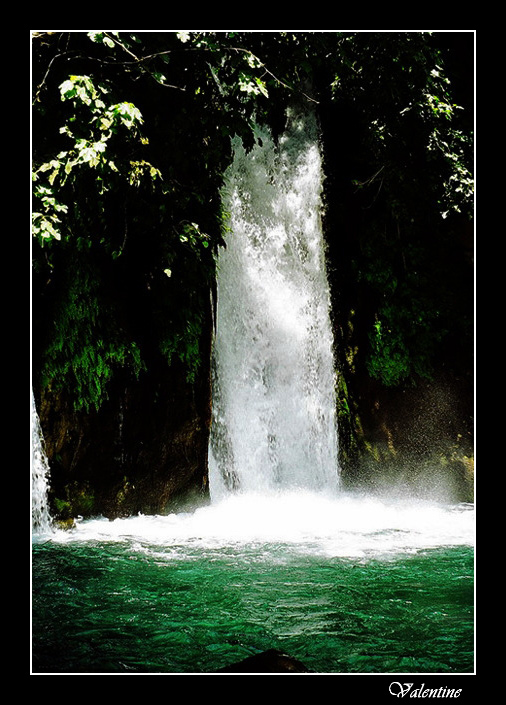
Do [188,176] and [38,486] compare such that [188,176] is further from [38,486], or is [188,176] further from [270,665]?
[270,665]

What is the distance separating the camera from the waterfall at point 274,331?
8812mm

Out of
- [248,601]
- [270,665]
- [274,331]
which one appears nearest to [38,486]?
[248,601]

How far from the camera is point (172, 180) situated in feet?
21.2

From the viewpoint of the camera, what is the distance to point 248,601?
14.3 ft

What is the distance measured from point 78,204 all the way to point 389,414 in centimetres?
648

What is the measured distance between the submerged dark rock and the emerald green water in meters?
0.60

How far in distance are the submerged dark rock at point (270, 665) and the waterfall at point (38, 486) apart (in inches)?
154

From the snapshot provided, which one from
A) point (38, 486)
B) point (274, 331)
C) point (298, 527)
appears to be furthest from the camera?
point (274, 331)

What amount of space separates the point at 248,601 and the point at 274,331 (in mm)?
5517

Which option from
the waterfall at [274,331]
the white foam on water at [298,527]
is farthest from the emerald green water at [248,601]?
the waterfall at [274,331]

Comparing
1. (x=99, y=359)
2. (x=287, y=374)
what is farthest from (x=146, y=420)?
(x=287, y=374)

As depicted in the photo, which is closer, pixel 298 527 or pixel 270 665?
pixel 270 665
